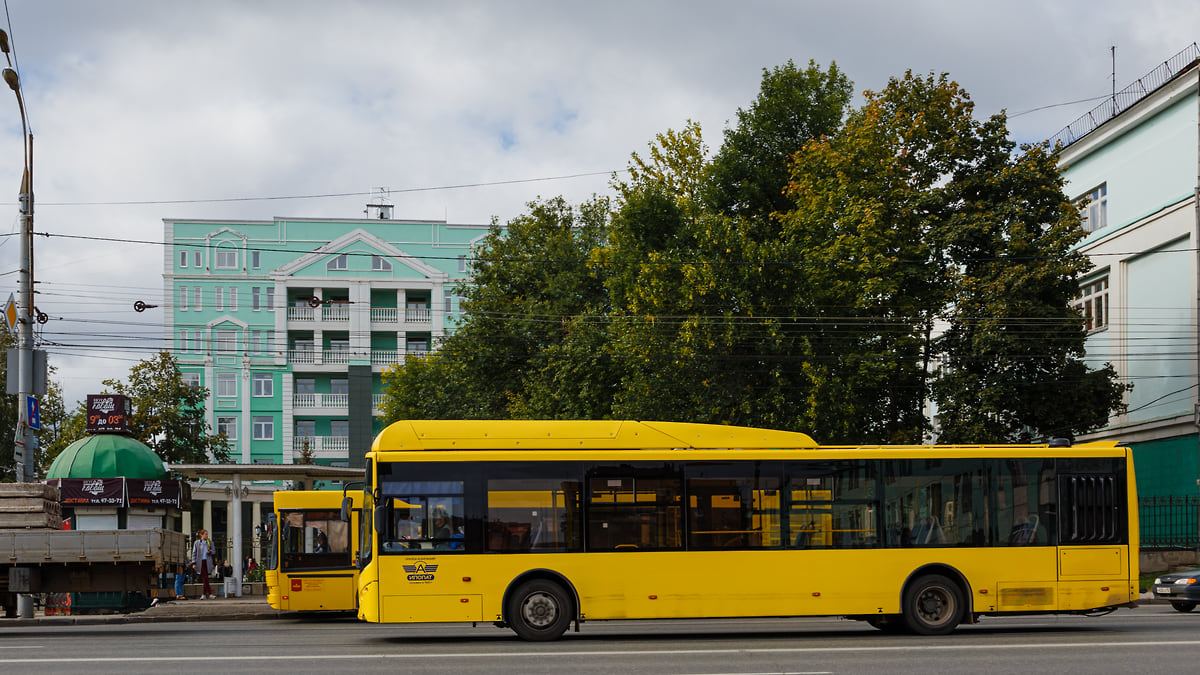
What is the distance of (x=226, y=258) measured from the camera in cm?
7669

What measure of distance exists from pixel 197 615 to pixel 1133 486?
59.0 feet

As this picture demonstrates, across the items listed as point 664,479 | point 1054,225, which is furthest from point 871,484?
point 1054,225

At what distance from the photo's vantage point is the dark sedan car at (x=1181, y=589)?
22859 millimetres

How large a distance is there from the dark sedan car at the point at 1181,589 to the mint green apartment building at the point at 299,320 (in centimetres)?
5434

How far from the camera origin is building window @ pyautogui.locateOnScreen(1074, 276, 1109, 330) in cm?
4066

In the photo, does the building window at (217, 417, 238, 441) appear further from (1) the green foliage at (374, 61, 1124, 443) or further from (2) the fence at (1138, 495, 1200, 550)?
(2) the fence at (1138, 495, 1200, 550)

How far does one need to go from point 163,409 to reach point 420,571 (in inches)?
1454

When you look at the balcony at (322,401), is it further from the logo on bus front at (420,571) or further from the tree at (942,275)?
the logo on bus front at (420,571)

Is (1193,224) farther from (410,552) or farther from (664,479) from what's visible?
(410,552)

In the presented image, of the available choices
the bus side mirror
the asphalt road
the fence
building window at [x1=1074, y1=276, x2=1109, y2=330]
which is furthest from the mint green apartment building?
the bus side mirror

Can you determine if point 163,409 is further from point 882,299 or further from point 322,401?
point 882,299

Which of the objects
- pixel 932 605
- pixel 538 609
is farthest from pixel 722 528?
pixel 932 605

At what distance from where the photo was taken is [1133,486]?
723 inches

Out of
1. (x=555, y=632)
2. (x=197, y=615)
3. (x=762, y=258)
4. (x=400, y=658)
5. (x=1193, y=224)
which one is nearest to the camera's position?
(x=400, y=658)
